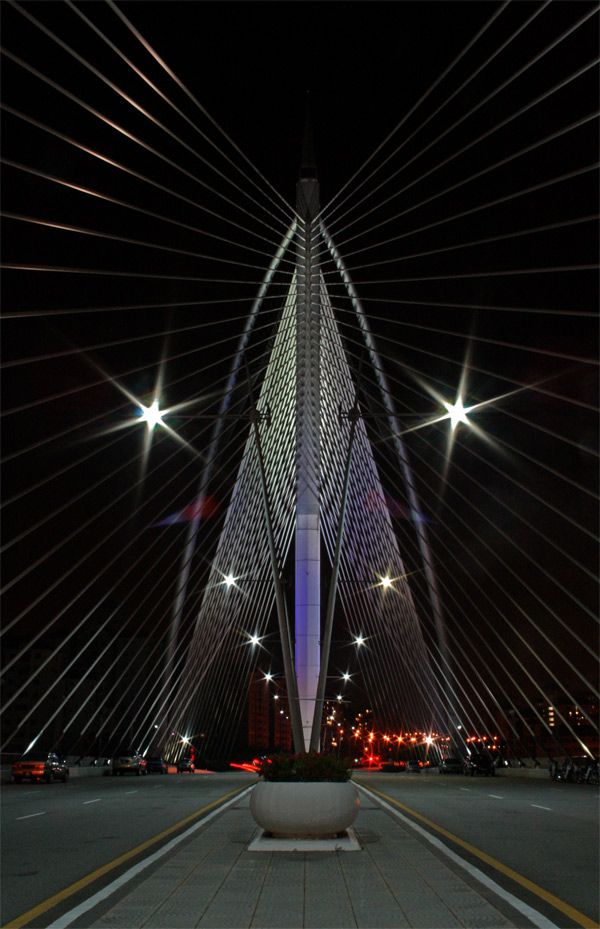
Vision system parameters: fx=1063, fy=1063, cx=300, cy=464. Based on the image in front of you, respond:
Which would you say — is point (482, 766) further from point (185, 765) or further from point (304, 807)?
point (304, 807)

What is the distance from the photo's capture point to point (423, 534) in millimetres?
40969

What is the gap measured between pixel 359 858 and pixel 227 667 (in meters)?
60.7

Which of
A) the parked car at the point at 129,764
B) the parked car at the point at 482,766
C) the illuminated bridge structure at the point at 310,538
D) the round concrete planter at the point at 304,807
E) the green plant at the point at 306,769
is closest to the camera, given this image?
the round concrete planter at the point at 304,807

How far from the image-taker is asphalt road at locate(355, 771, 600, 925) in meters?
10.1

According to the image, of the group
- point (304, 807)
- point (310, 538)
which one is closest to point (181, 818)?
point (304, 807)

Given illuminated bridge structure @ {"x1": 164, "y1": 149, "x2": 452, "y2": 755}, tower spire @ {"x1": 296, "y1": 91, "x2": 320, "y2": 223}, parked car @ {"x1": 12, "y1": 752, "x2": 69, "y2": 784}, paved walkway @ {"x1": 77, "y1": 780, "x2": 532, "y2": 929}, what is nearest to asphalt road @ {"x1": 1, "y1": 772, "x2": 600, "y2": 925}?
paved walkway @ {"x1": 77, "y1": 780, "x2": 532, "y2": 929}

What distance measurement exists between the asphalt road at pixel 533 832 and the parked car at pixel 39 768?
1534cm

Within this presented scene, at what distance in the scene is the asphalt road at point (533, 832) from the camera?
399 inches

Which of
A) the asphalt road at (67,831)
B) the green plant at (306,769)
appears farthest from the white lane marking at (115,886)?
the green plant at (306,769)

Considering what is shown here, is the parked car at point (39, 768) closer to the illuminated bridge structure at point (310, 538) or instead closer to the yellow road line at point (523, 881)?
the illuminated bridge structure at point (310, 538)

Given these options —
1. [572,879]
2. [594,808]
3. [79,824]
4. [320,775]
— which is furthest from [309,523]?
[572,879]

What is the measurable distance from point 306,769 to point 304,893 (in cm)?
402

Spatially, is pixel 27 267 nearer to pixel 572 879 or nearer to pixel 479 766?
pixel 572 879

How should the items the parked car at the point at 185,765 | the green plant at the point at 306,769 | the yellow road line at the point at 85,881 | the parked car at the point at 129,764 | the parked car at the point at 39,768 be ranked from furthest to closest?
1. the parked car at the point at 185,765
2. the parked car at the point at 129,764
3. the parked car at the point at 39,768
4. the green plant at the point at 306,769
5. the yellow road line at the point at 85,881
